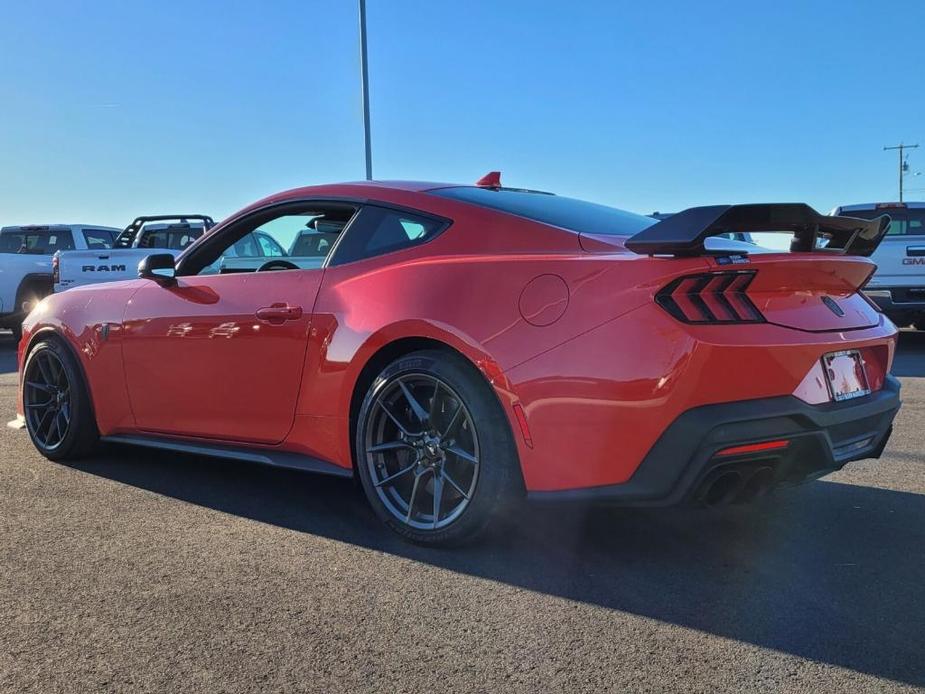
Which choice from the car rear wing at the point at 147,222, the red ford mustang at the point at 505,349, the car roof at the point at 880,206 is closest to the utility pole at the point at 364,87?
the car rear wing at the point at 147,222

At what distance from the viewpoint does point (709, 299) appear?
8.83 feet

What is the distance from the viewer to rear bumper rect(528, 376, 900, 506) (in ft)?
8.59

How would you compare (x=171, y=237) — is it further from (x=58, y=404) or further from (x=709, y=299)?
(x=709, y=299)

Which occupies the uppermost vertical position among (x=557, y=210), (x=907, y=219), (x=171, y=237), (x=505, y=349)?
(x=171, y=237)

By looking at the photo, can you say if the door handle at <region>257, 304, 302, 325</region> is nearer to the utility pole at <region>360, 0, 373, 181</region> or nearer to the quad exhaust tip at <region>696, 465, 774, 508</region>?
the quad exhaust tip at <region>696, 465, 774, 508</region>

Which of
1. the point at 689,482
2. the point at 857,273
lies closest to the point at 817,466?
the point at 689,482

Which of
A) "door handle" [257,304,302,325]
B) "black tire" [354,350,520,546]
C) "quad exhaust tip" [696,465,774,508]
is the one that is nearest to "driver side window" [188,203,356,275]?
"door handle" [257,304,302,325]

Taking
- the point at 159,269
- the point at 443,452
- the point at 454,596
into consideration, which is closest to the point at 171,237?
the point at 159,269

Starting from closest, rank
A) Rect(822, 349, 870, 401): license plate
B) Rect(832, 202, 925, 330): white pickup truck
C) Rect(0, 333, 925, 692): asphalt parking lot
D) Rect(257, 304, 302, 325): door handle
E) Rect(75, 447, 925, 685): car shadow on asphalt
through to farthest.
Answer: Rect(0, 333, 925, 692): asphalt parking lot, Rect(75, 447, 925, 685): car shadow on asphalt, Rect(822, 349, 870, 401): license plate, Rect(257, 304, 302, 325): door handle, Rect(832, 202, 925, 330): white pickup truck

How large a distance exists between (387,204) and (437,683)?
2.04 meters

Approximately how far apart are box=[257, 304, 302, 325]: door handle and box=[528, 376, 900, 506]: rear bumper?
136cm

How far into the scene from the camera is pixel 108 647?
2.41 m

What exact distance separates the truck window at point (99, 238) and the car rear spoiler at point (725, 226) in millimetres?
13922

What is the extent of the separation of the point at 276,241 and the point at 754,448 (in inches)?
99.0
